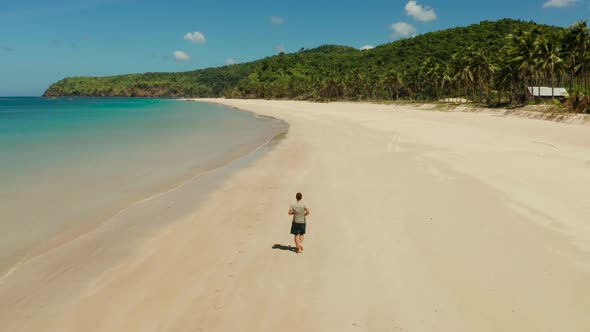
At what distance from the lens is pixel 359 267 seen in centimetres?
858

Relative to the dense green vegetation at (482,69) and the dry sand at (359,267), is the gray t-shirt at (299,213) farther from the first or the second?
the dense green vegetation at (482,69)

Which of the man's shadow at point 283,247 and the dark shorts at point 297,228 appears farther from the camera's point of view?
the man's shadow at point 283,247

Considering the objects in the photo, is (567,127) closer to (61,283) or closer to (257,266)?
(257,266)

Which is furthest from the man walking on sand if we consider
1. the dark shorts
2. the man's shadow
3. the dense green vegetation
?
the dense green vegetation

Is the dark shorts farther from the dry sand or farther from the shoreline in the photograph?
the shoreline

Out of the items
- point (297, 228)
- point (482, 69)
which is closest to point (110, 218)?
point (297, 228)

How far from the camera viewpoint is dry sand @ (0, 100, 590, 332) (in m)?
6.70

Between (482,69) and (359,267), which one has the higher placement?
(482,69)

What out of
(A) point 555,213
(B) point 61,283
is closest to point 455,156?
(A) point 555,213

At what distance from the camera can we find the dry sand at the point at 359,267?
6699mm

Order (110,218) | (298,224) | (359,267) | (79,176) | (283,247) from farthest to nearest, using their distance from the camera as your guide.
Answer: (79,176) < (110,218) < (283,247) < (298,224) < (359,267)

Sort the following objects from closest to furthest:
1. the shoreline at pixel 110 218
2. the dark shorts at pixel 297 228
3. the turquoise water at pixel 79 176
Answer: the dark shorts at pixel 297 228
the shoreline at pixel 110 218
the turquoise water at pixel 79 176

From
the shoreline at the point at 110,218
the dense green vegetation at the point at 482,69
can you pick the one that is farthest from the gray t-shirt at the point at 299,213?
the dense green vegetation at the point at 482,69

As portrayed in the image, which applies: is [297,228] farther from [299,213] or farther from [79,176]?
[79,176]
